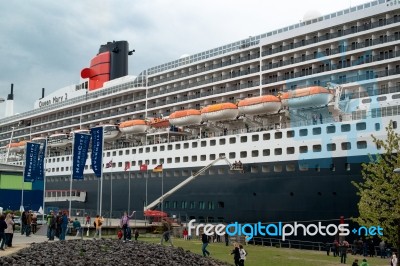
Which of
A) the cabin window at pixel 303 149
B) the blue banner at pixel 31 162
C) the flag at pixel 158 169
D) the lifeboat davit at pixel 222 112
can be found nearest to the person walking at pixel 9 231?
the blue banner at pixel 31 162

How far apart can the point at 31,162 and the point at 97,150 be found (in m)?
9.79

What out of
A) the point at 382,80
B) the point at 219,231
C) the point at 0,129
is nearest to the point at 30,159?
the point at 219,231

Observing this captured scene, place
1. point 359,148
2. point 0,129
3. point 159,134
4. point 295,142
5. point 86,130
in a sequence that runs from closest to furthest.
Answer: point 359,148 < point 295,142 < point 159,134 < point 86,130 < point 0,129

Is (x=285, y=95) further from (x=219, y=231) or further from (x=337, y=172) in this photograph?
(x=219, y=231)

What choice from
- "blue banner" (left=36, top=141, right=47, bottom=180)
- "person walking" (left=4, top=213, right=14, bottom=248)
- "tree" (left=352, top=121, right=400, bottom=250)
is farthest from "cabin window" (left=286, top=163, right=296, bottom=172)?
"person walking" (left=4, top=213, right=14, bottom=248)

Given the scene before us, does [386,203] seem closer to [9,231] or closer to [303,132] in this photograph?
[303,132]

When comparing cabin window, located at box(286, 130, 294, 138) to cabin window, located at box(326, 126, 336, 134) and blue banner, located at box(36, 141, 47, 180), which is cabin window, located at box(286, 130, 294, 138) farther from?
blue banner, located at box(36, 141, 47, 180)

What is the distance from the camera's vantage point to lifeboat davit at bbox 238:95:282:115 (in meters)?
36.1

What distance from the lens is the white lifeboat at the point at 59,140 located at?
57438 mm

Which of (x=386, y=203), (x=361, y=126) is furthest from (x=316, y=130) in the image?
(x=386, y=203)

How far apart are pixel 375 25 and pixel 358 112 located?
22.9 ft

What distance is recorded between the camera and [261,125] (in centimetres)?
3819

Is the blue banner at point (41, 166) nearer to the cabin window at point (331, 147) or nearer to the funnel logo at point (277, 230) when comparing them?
the funnel logo at point (277, 230)

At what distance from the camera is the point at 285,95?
35.7 metres
